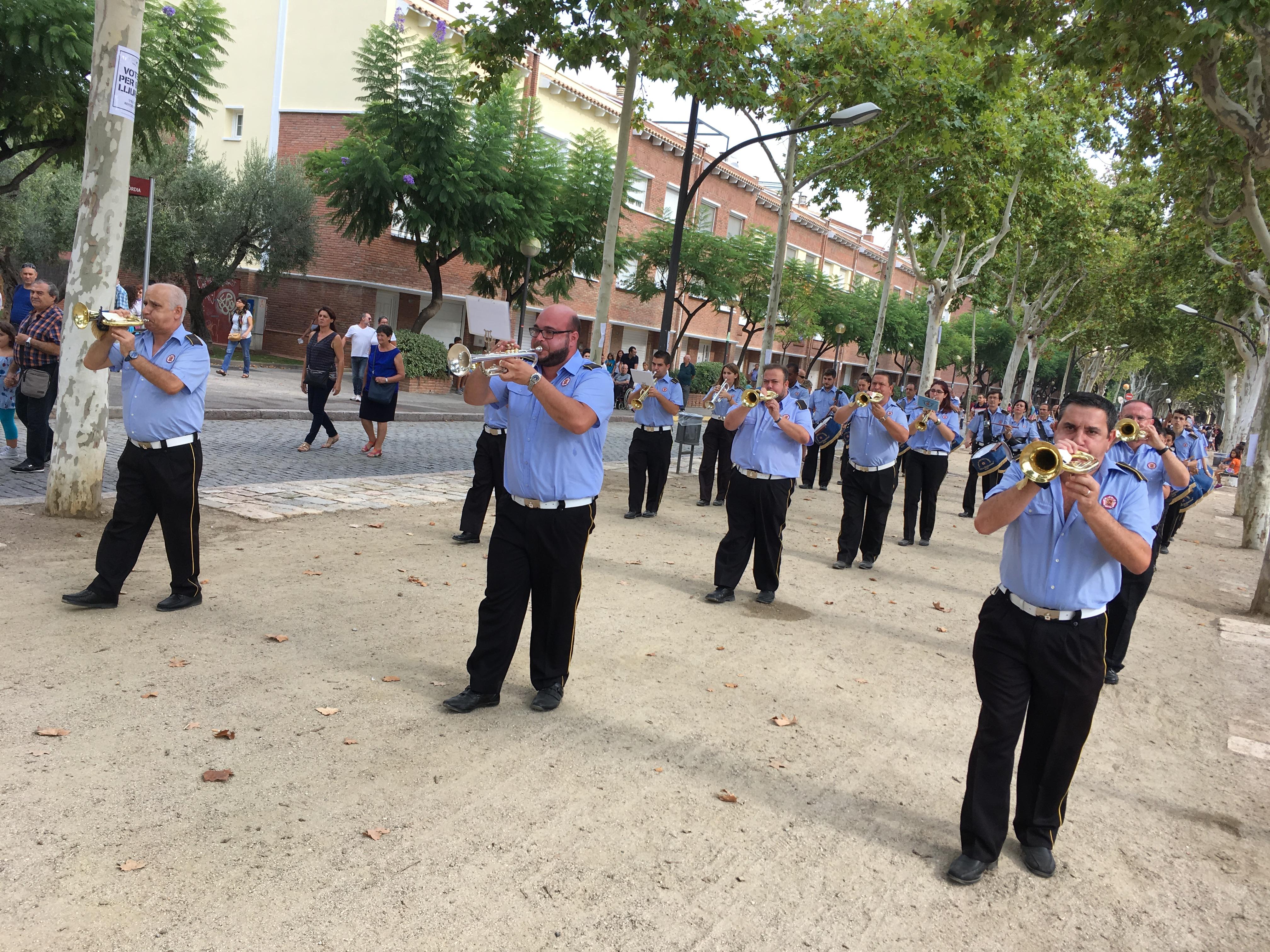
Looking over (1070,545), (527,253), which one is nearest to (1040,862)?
(1070,545)

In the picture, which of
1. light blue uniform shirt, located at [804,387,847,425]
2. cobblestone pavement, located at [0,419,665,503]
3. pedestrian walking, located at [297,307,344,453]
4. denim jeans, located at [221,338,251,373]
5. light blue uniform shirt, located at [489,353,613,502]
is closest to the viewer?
light blue uniform shirt, located at [489,353,613,502]

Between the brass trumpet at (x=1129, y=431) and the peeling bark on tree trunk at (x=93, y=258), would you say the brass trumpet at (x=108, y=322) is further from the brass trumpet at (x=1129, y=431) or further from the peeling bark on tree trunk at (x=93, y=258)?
the brass trumpet at (x=1129, y=431)

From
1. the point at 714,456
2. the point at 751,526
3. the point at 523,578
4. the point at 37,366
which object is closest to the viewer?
the point at 523,578

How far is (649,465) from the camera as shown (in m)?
11.7

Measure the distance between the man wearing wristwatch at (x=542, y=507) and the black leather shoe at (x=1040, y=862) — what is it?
2.26m

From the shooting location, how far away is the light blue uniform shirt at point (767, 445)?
7.98m

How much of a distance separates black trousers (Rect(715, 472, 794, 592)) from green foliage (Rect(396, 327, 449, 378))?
704 inches

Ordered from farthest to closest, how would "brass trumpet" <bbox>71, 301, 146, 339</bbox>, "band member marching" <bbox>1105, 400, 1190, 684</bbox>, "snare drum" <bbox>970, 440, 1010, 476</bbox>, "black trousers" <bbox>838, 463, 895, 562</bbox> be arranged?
"black trousers" <bbox>838, 463, 895, 562</bbox> < "band member marching" <bbox>1105, 400, 1190, 684</bbox> < "brass trumpet" <bbox>71, 301, 146, 339</bbox> < "snare drum" <bbox>970, 440, 1010, 476</bbox>

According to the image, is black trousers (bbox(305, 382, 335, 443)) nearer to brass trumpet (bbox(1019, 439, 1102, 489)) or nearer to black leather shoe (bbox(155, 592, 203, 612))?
black leather shoe (bbox(155, 592, 203, 612))

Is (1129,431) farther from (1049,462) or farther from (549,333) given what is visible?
(549,333)

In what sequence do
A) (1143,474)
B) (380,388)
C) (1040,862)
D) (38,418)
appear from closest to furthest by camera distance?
(1040,862)
(1143,474)
(38,418)
(380,388)

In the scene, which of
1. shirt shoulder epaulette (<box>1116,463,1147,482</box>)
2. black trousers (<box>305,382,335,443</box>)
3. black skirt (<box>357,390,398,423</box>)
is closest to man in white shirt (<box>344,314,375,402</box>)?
black trousers (<box>305,382,335,443</box>)

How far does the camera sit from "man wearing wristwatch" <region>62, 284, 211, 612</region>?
570cm

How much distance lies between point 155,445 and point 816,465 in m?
12.9
